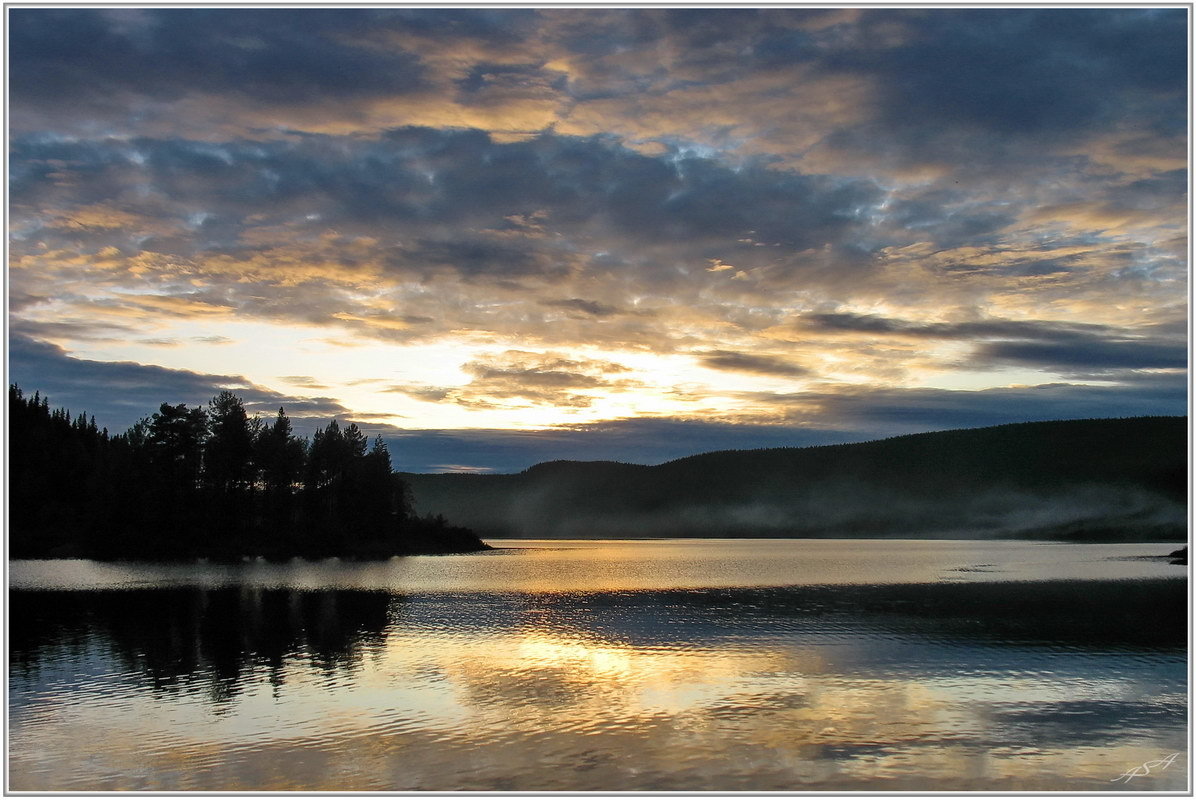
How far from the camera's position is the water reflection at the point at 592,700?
2564 cm

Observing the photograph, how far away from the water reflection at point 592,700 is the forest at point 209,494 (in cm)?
8069

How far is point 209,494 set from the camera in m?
147

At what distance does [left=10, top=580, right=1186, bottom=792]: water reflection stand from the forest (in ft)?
265

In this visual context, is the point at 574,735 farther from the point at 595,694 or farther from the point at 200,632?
the point at 200,632

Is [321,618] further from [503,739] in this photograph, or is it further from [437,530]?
[437,530]

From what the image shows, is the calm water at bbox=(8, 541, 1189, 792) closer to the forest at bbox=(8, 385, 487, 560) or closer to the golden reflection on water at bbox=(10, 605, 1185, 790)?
the golden reflection on water at bbox=(10, 605, 1185, 790)

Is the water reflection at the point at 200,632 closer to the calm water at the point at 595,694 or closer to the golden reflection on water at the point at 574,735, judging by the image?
the calm water at the point at 595,694

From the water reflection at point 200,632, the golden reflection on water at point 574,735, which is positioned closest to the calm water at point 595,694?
the golden reflection on water at point 574,735

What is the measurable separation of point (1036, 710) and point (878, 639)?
720 inches

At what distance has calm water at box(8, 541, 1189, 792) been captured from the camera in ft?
84.4

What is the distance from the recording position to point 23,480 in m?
152

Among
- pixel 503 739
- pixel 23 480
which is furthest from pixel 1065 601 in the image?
pixel 23 480

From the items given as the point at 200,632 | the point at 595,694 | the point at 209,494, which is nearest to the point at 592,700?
the point at 595,694

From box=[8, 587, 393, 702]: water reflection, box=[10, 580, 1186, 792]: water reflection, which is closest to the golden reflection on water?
box=[10, 580, 1186, 792]: water reflection
